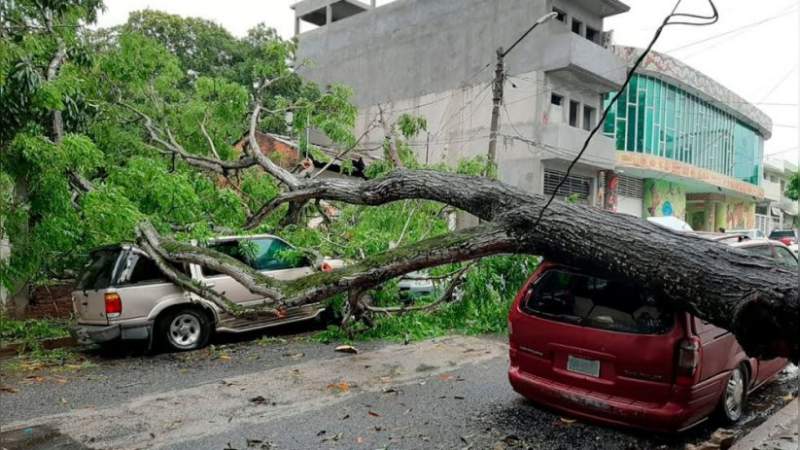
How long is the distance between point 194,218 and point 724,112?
96.9 ft

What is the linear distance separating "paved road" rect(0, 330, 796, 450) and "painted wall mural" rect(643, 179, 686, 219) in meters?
22.3

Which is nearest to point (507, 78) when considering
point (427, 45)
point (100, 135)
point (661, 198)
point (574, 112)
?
point (574, 112)

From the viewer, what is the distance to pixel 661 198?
27438 mm

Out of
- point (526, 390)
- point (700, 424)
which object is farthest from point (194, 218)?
point (700, 424)

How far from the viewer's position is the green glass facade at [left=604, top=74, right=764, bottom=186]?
76.9ft

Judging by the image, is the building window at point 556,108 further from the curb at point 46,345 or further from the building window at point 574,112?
the curb at point 46,345

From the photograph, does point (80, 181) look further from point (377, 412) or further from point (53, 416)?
point (377, 412)

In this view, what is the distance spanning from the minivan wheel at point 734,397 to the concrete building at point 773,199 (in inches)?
1474

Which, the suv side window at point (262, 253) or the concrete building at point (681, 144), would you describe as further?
the concrete building at point (681, 144)

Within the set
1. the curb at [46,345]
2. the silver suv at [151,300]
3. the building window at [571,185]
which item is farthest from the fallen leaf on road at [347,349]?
the building window at [571,185]

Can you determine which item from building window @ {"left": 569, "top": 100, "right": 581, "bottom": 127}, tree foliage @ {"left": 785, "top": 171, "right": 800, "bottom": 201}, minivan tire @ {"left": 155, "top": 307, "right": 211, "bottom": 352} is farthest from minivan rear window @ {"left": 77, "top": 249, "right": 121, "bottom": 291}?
building window @ {"left": 569, "top": 100, "right": 581, "bottom": 127}

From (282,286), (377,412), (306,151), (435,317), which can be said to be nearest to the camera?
(377,412)

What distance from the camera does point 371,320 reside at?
838 centimetres

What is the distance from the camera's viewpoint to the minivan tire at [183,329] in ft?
24.8
